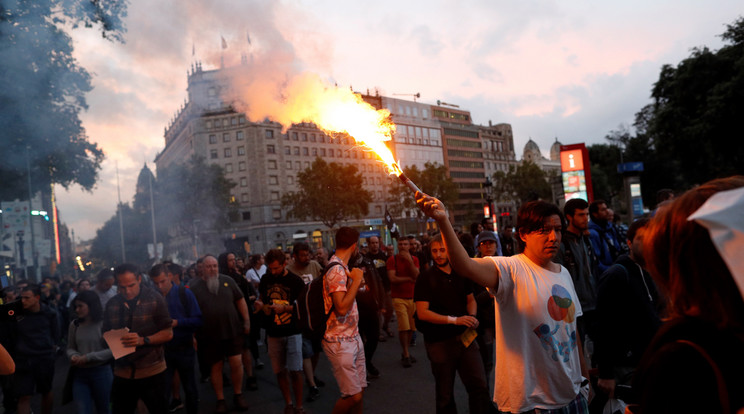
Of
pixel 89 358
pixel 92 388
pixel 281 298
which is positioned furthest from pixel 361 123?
pixel 92 388

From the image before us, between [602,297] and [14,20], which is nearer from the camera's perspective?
[602,297]

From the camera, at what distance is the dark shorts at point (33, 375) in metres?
6.30

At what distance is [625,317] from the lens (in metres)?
3.62

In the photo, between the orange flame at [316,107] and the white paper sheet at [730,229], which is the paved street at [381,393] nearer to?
the orange flame at [316,107]

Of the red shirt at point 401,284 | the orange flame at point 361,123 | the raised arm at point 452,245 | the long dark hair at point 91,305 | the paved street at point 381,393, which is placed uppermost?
the orange flame at point 361,123

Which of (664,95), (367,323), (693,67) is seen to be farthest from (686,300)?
(664,95)

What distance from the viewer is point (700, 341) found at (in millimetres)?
1255

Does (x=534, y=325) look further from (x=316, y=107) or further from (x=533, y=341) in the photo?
(x=316, y=107)

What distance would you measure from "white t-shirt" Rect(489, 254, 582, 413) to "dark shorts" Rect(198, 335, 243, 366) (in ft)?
15.8

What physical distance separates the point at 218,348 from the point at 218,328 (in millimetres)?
277

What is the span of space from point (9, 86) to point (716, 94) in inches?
1379

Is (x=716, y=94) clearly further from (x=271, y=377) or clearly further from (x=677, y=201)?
(x=677, y=201)

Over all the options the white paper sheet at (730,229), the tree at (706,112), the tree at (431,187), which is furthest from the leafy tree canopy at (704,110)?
the white paper sheet at (730,229)

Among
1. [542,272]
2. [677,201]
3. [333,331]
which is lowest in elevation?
[333,331]
